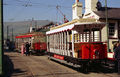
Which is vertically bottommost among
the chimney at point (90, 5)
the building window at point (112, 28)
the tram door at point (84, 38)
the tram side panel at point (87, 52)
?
the tram side panel at point (87, 52)

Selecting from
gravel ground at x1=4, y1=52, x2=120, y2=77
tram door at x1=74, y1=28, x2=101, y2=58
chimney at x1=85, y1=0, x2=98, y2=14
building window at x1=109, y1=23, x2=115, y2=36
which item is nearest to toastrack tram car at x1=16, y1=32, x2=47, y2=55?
chimney at x1=85, y1=0, x2=98, y2=14

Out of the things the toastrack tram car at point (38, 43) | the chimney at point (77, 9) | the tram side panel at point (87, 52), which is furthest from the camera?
the chimney at point (77, 9)

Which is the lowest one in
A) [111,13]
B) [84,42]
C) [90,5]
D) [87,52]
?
[87,52]

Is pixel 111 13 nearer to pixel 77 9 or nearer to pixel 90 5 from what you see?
pixel 90 5

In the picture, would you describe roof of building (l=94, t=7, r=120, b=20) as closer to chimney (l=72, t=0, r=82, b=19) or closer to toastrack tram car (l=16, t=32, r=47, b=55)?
chimney (l=72, t=0, r=82, b=19)

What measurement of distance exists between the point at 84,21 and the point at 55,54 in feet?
17.5

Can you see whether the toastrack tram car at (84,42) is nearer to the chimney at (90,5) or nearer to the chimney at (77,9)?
the chimney at (90,5)

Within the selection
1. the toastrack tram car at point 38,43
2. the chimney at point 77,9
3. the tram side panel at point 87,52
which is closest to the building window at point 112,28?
the chimney at point 77,9

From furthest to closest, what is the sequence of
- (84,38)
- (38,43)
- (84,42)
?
(38,43)
(84,38)
(84,42)

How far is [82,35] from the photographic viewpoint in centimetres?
1320

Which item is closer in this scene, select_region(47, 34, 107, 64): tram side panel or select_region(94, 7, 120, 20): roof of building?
select_region(47, 34, 107, 64): tram side panel

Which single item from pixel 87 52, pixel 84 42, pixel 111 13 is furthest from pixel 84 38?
pixel 111 13

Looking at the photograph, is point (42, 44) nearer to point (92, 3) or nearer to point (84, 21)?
point (92, 3)

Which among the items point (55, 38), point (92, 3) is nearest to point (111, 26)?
point (92, 3)
